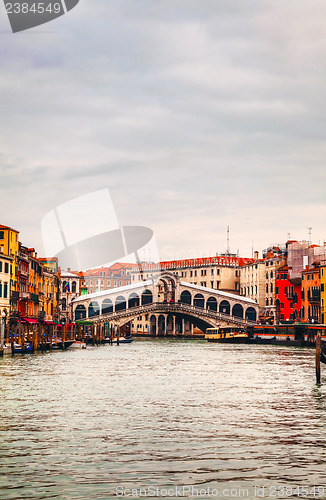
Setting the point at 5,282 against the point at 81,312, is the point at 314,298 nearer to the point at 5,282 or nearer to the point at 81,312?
the point at 81,312

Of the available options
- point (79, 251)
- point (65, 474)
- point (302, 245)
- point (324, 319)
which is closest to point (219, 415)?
point (65, 474)

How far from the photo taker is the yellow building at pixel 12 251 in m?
52.8

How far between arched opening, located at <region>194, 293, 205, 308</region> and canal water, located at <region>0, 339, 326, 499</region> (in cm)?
7573

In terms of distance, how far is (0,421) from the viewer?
14.5 m

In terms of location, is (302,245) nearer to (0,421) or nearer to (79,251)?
(79,251)

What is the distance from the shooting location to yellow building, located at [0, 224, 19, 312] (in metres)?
52.8

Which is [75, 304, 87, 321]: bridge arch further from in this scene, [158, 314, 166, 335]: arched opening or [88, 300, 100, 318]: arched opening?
[158, 314, 166, 335]: arched opening

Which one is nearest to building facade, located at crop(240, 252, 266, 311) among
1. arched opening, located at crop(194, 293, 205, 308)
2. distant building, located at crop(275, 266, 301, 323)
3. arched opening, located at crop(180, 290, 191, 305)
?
distant building, located at crop(275, 266, 301, 323)

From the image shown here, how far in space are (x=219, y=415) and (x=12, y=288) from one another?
130 feet

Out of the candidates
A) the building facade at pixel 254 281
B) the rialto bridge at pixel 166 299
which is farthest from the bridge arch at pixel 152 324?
the building facade at pixel 254 281

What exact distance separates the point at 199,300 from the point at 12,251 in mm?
48478

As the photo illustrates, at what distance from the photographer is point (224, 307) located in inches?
3895

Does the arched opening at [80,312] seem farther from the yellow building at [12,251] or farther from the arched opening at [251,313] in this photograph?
the yellow building at [12,251]

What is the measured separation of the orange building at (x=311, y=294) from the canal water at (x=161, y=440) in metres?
53.0
